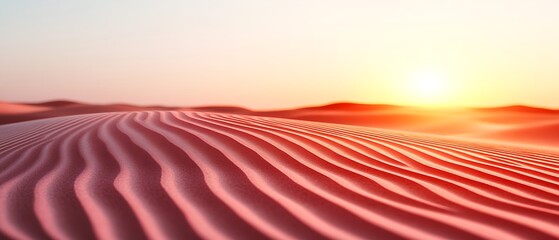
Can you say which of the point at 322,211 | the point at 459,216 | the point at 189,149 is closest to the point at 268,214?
the point at 322,211

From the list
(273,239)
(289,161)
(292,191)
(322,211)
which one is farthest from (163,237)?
(289,161)

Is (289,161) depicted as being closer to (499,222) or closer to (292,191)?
(292,191)

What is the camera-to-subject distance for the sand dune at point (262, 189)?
215cm

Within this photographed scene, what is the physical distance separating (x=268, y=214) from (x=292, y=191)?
47 centimetres

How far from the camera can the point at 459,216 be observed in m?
2.38

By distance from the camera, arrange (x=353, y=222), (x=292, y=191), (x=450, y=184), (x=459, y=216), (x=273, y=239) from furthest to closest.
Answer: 1. (x=450, y=184)
2. (x=292, y=191)
3. (x=459, y=216)
4. (x=353, y=222)
5. (x=273, y=239)

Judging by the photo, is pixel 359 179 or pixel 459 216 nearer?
pixel 459 216

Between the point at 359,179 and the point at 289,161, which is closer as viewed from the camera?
the point at 359,179

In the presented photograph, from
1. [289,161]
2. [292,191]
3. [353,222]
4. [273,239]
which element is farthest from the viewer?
[289,161]

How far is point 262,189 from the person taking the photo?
2777mm

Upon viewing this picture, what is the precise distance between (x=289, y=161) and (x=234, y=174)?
1.84 feet

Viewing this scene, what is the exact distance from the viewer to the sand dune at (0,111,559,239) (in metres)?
2.15

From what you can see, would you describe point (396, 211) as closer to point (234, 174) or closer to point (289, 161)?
point (234, 174)

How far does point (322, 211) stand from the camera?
7.82 ft
